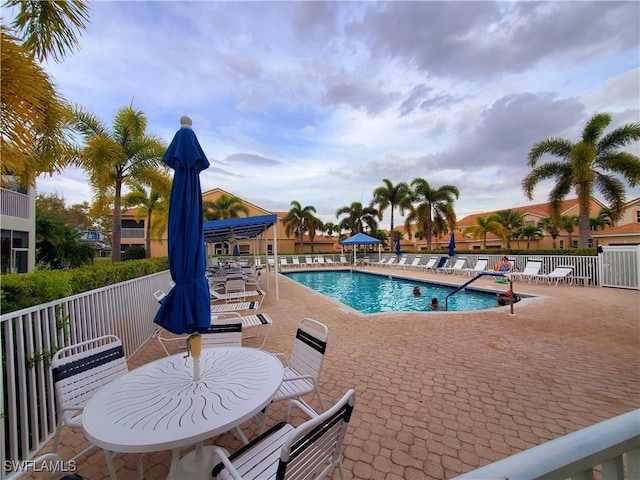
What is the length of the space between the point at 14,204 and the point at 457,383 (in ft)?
54.3

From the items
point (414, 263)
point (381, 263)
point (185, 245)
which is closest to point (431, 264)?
point (414, 263)

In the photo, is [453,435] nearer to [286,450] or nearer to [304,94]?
[286,450]

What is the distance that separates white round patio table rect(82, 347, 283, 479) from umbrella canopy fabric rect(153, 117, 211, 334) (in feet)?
1.37

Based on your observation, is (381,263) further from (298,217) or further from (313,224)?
(298,217)

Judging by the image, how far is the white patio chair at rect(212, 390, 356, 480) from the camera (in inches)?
48.4

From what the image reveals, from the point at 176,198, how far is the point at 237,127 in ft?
40.6

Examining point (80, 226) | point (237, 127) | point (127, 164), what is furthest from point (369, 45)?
point (80, 226)

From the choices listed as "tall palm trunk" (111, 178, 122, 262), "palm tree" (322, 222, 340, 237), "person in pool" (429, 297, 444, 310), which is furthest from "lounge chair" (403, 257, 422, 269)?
"palm tree" (322, 222, 340, 237)

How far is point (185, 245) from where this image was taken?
2268 millimetres

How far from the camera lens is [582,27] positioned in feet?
18.7

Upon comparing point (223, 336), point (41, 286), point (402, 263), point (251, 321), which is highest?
point (41, 286)

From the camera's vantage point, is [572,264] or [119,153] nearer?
[119,153]

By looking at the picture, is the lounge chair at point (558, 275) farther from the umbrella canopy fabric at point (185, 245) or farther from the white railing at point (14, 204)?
the white railing at point (14, 204)

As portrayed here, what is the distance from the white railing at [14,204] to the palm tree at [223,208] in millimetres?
13448
